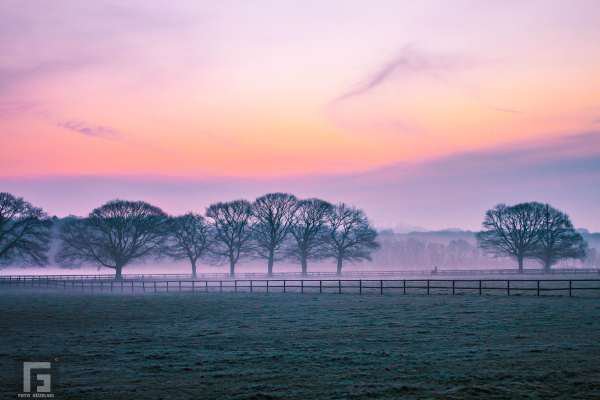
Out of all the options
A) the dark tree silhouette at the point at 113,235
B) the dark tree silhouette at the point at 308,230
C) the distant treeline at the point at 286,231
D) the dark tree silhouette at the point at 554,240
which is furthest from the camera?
the dark tree silhouette at the point at 308,230

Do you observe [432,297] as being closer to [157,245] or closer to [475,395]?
[475,395]

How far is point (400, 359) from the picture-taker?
17.3 meters

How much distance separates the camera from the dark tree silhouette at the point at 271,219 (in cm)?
9094

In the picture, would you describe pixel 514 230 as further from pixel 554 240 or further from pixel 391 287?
pixel 391 287

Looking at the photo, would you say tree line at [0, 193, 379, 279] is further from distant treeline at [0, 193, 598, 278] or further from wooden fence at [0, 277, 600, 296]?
wooden fence at [0, 277, 600, 296]

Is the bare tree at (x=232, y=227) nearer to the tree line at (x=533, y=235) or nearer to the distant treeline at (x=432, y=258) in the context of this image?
the tree line at (x=533, y=235)

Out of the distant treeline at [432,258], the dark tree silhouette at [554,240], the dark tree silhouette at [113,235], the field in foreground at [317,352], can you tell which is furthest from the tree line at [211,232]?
the distant treeline at [432,258]

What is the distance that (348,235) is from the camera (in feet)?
314

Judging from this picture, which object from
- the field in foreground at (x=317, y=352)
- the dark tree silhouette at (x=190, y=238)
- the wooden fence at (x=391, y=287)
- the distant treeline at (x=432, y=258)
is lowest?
the distant treeline at (x=432, y=258)

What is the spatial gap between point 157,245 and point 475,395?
2965 inches

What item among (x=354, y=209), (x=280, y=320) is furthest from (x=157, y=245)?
(x=280, y=320)

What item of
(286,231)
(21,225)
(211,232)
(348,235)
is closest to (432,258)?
(348,235)

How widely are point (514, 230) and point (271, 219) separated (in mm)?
40513

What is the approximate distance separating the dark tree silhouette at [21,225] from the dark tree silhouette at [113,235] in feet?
12.4
